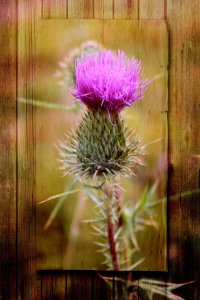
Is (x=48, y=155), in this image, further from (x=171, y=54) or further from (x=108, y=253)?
(x=171, y=54)

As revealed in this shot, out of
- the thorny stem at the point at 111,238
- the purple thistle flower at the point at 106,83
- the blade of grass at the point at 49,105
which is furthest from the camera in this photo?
the blade of grass at the point at 49,105

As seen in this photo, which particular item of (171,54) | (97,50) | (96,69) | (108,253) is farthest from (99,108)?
(108,253)

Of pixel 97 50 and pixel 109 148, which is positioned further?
pixel 97 50

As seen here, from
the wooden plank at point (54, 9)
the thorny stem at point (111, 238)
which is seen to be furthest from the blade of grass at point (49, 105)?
the thorny stem at point (111, 238)

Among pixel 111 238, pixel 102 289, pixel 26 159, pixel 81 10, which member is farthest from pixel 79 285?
pixel 81 10

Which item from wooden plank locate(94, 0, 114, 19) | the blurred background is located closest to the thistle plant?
the blurred background

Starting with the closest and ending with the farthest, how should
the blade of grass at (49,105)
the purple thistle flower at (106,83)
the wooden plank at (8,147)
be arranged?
the purple thistle flower at (106,83), the blade of grass at (49,105), the wooden plank at (8,147)

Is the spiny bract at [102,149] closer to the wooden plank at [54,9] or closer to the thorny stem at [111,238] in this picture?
the thorny stem at [111,238]
